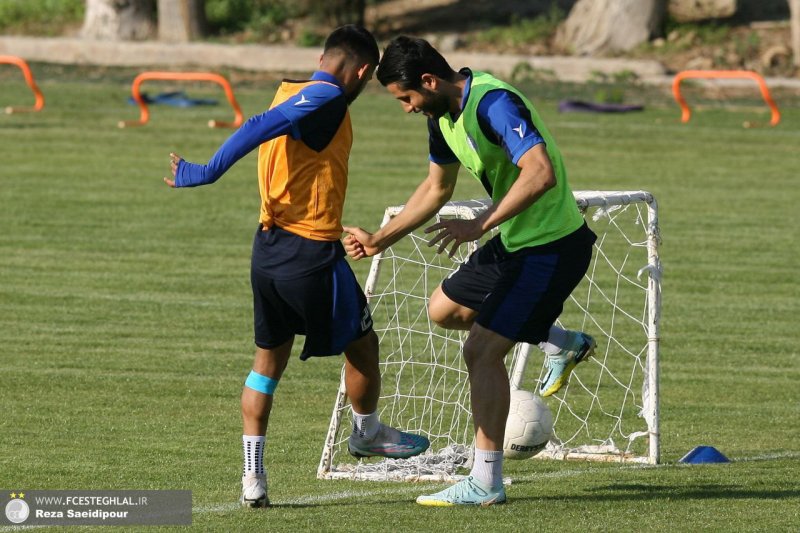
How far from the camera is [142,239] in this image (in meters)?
15.0

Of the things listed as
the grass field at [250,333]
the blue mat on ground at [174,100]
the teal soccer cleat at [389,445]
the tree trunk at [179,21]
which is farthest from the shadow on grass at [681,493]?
the tree trunk at [179,21]

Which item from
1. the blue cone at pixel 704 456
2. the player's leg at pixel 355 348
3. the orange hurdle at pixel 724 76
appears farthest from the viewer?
the orange hurdle at pixel 724 76

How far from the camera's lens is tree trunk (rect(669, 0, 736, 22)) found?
32.2 meters

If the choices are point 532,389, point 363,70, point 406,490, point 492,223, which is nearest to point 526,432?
point 406,490

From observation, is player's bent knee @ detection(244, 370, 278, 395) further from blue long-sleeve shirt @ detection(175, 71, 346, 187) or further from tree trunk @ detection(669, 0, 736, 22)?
tree trunk @ detection(669, 0, 736, 22)

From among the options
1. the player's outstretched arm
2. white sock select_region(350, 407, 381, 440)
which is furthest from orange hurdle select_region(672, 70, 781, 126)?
white sock select_region(350, 407, 381, 440)

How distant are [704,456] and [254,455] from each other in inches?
100

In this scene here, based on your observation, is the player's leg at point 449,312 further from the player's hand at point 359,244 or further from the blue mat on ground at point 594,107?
the blue mat on ground at point 594,107

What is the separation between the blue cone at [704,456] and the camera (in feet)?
25.2

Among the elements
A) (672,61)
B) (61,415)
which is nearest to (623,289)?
(61,415)

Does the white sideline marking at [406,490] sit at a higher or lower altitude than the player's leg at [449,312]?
lower

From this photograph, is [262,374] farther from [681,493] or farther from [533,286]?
[681,493]

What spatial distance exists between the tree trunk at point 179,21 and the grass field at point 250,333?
10.1 m

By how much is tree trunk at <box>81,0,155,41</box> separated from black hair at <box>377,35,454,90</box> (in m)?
28.3
